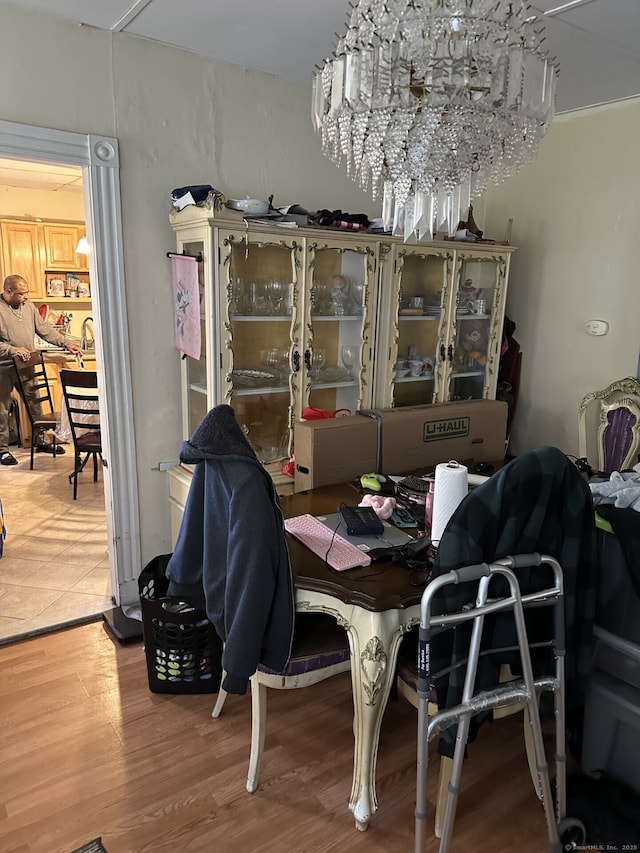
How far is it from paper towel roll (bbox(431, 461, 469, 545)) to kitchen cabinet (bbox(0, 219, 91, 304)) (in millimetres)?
6011

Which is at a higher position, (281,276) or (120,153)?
(120,153)

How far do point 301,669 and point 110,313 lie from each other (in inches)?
66.7

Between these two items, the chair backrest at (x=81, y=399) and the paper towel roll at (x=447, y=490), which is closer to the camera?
the paper towel roll at (x=447, y=490)

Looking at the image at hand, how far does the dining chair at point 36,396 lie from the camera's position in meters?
5.12

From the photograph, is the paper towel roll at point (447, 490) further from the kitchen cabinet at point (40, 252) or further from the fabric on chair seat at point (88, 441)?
the kitchen cabinet at point (40, 252)

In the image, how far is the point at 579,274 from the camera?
325 cm

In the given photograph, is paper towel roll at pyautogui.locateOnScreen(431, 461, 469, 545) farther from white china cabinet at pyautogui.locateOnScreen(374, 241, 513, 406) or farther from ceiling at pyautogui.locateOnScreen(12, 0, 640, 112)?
ceiling at pyautogui.locateOnScreen(12, 0, 640, 112)

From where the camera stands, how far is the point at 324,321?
2.95 metres

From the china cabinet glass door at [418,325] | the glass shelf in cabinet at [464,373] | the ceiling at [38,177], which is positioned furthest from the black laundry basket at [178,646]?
the ceiling at [38,177]

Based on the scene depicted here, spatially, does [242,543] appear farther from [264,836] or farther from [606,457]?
[606,457]

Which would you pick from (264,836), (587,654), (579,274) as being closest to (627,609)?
(587,654)

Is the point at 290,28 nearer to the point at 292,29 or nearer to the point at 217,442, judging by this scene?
the point at 292,29

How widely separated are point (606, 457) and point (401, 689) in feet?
5.94

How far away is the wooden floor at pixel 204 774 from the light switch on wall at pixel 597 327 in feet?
6.66
